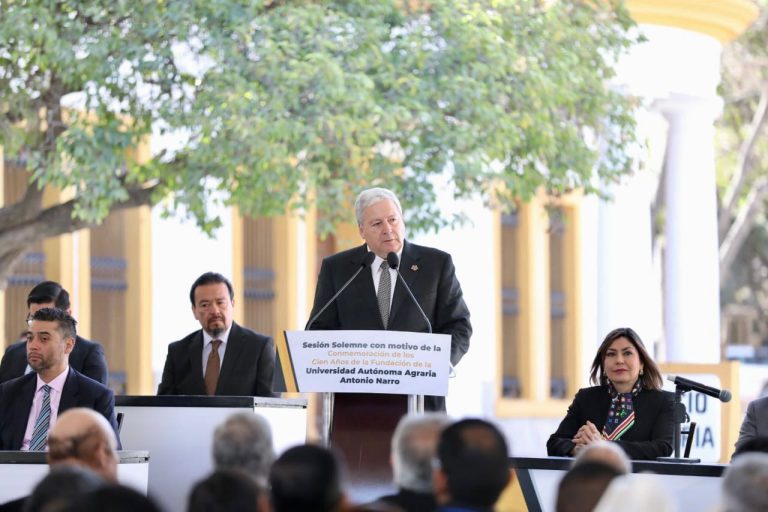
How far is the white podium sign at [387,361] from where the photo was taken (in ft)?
23.9

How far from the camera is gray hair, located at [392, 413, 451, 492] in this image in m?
5.40

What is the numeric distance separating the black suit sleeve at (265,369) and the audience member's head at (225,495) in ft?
17.9

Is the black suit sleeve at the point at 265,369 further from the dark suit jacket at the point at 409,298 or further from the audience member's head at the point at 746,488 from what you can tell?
the audience member's head at the point at 746,488

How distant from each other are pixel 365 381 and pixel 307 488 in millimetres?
2789

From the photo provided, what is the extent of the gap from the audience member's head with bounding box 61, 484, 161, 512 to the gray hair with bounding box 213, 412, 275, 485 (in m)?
1.26

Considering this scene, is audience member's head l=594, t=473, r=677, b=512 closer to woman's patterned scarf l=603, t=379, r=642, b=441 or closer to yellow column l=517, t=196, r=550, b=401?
woman's patterned scarf l=603, t=379, r=642, b=441

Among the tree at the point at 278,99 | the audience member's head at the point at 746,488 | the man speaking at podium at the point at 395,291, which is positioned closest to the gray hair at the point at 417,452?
the audience member's head at the point at 746,488

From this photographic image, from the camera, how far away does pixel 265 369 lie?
1013 centimetres

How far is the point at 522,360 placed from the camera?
22859 millimetres

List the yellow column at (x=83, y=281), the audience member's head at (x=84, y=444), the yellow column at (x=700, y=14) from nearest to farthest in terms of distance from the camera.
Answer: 1. the audience member's head at (x=84, y=444)
2. the yellow column at (x=83, y=281)
3. the yellow column at (x=700, y=14)

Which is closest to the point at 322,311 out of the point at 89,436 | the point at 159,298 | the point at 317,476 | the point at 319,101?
the point at 89,436

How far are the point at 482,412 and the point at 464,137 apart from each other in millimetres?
8295

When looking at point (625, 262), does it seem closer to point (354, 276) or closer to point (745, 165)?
point (745, 165)

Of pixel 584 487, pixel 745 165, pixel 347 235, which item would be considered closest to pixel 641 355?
pixel 584 487
